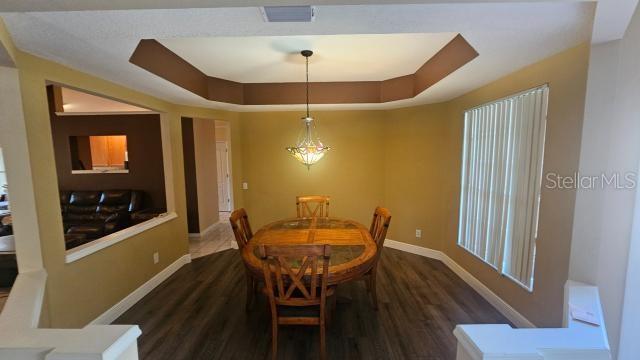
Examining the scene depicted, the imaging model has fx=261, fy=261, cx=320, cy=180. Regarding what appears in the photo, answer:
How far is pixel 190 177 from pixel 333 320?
389cm

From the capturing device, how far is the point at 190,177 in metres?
5.00

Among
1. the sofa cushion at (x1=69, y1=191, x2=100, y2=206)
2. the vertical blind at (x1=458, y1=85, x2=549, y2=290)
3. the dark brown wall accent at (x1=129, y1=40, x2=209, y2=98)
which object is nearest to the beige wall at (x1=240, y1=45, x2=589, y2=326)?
the vertical blind at (x1=458, y1=85, x2=549, y2=290)

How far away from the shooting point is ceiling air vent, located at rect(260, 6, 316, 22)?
1.37 m

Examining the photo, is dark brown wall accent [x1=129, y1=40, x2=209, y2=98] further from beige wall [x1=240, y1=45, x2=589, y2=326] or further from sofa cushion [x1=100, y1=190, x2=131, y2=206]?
sofa cushion [x1=100, y1=190, x2=131, y2=206]

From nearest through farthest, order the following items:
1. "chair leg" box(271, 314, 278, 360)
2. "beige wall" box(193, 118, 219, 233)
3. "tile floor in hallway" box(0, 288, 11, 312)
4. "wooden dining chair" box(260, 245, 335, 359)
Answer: "wooden dining chair" box(260, 245, 335, 359)
"chair leg" box(271, 314, 278, 360)
"tile floor in hallway" box(0, 288, 11, 312)
"beige wall" box(193, 118, 219, 233)

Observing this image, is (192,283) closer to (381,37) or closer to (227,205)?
(381,37)

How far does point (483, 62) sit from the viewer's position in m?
2.18

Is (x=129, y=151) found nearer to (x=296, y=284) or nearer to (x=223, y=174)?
(x=223, y=174)

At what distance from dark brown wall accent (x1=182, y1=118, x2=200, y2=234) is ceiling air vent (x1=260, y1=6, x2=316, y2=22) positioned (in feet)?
13.2

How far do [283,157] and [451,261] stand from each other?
116 inches

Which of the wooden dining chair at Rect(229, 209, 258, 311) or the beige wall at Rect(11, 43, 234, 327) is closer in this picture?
the beige wall at Rect(11, 43, 234, 327)

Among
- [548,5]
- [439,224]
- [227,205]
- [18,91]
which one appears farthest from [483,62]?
[227,205]

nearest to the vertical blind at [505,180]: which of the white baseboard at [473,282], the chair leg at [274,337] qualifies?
the white baseboard at [473,282]

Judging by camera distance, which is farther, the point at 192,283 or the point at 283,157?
the point at 283,157
